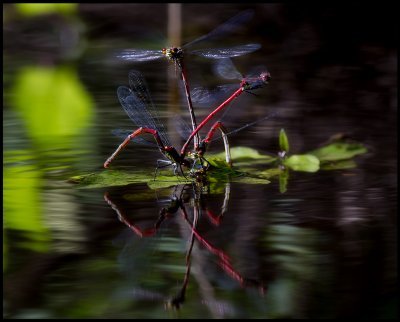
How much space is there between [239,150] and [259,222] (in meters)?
0.85

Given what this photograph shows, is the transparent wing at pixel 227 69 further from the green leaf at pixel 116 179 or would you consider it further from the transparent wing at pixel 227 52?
the green leaf at pixel 116 179

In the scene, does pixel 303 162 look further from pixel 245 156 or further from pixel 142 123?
pixel 142 123

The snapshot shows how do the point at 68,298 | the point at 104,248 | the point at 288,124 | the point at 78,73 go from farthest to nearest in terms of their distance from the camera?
1. the point at 78,73
2. the point at 288,124
3. the point at 104,248
4. the point at 68,298

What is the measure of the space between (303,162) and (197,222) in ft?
2.68

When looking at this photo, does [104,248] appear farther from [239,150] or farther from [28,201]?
[239,150]

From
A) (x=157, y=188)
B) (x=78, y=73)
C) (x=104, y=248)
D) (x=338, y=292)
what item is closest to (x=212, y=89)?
(x=157, y=188)

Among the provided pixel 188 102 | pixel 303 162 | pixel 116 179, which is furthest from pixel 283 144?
pixel 116 179

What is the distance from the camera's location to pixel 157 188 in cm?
215

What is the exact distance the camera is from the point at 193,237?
167 cm

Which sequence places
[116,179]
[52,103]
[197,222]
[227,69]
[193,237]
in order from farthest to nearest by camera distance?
[52,103], [227,69], [116,179], [197,222], [193,237]

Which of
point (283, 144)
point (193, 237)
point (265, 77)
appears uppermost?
point (265, 77)

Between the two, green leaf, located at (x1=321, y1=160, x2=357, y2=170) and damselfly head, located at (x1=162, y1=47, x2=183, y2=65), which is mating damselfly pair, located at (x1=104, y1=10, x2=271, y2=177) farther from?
green leaf, located at (x1=321, y1=160, x2=357, y2=170)

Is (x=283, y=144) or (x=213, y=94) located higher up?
(x=213, y=94)

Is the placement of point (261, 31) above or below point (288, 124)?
above
